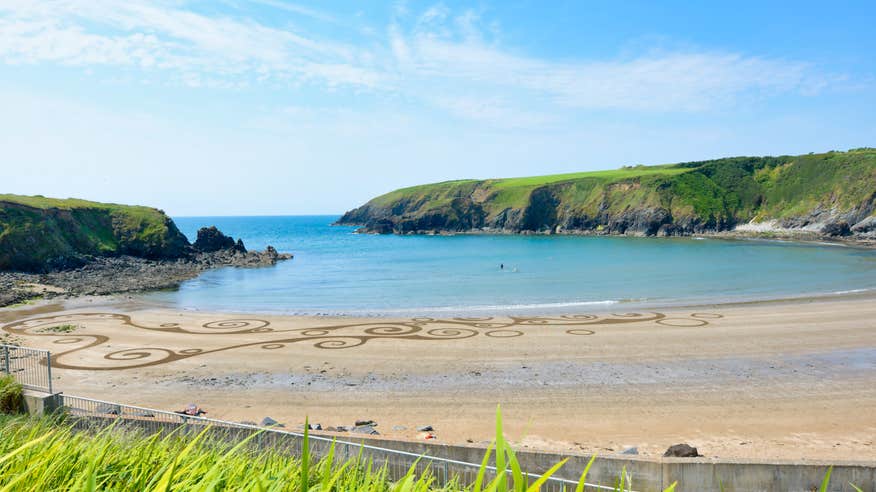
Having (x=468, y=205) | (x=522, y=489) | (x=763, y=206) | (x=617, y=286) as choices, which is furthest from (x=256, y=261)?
(x=763, y=206)

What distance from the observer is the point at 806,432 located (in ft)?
44.8

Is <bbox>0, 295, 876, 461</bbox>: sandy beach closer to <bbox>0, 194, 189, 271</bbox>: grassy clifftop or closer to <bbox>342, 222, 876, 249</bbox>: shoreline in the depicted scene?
<bbox>0, 194, 189, 271</bbox>: grassy clifftop

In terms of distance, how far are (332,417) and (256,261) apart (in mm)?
65093

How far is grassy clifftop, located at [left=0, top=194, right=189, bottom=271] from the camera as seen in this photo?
170 ft

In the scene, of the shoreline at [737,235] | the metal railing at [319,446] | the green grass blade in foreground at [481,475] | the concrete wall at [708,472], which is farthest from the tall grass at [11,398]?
the shoreline at [737,235]

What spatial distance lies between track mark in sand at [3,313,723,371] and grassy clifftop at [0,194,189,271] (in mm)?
24353

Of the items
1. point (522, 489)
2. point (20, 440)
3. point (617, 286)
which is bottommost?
point (617, 286)

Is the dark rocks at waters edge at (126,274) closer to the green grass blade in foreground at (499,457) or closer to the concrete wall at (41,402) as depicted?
the concrete wall at (41,402)

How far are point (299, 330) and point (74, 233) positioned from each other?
47.3 metres

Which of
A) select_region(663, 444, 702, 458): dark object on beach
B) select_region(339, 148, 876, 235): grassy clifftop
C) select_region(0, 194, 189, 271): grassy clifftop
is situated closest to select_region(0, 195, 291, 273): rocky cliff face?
select_region(0, 194, 189, 271): grassy clifftop

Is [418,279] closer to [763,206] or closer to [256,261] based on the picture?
[256,261]

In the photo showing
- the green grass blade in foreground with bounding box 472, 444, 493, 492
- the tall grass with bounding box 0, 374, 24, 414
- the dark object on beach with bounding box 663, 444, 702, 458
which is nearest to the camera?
the green grass blade in foreground with bounding box 472, 444, 493, 492

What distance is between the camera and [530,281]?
169 ft

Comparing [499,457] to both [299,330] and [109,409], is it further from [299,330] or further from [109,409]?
[299,330]
